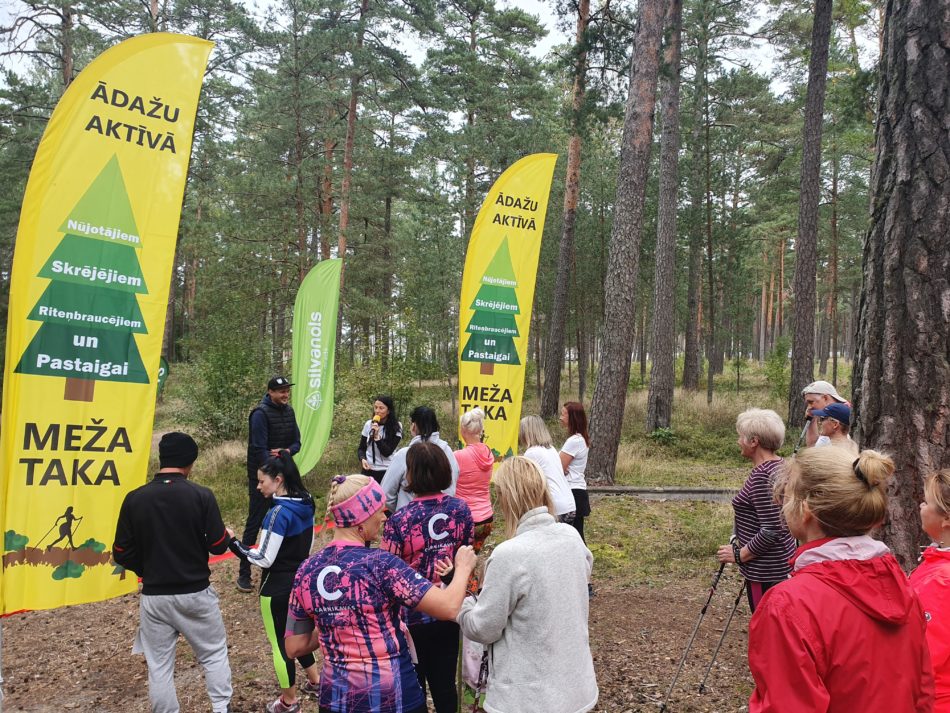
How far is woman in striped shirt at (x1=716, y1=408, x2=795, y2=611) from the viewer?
3.48m

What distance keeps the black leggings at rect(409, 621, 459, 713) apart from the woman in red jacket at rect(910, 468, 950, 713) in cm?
196

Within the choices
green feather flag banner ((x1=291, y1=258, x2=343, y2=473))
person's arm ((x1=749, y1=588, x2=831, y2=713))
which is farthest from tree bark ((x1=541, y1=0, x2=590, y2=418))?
person's arm ((x1=749, y1=588, x2=831, y2=713))

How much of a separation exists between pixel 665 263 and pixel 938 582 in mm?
12482

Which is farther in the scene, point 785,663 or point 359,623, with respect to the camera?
point 359,623

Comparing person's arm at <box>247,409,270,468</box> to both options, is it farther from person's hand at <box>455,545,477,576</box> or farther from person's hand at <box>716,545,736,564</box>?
person's hand at <box>716,545,736,564</box>

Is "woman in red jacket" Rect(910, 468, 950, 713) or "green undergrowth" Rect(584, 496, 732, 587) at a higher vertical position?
"woman in red jacket" Rect(910, 468, 950, 713)

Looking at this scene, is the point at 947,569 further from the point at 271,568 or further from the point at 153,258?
the point at 153,258

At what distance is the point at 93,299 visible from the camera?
394 centimetres

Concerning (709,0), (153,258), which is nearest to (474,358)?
(153,258)

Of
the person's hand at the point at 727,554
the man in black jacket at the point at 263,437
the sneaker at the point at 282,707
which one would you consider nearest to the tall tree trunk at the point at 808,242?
the person's hand at the point at 727,554

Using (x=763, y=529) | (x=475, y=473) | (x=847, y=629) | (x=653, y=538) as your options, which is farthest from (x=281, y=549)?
(x=653, y=538)

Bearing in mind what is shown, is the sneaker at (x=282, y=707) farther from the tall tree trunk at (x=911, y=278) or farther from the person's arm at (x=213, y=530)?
→ the tall tree trunk at (x=911, y=278)

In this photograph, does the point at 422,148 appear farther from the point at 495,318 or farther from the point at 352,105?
the point at 495,318

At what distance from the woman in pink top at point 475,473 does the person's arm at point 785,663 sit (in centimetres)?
296
